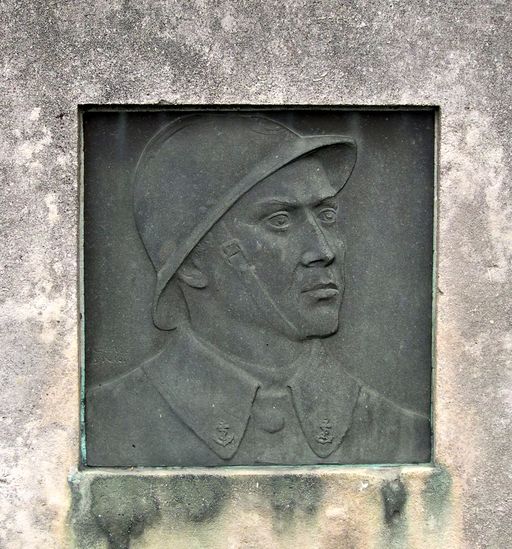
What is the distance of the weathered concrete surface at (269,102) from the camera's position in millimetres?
3883

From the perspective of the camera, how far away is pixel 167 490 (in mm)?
4027

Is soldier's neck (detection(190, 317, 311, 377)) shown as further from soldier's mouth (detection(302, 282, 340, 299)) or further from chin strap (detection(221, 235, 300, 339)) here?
soldier's mouth (detection(302, 282, 340, 299))

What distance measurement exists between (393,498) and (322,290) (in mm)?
907

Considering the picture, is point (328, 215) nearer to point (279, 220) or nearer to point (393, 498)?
point (279, 220)

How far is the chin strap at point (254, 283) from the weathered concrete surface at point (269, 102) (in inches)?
23.7

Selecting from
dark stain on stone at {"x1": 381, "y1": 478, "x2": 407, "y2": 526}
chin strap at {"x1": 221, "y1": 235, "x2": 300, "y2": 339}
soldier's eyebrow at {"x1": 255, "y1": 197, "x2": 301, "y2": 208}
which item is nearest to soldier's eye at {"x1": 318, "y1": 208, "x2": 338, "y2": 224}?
soldier's eyebrow at {"x1": 255, "y1": 197, "x2": 301, "y2": 208}

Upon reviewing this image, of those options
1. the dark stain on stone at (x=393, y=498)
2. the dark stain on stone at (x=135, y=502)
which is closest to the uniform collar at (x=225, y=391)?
the dark stain on stone at (x=135, y=502)

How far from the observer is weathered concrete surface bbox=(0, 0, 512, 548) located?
12.7 ft

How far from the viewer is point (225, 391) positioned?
4055 millimetres

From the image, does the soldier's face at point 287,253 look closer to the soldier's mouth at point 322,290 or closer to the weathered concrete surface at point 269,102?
the soldier's mouth at point 322,290

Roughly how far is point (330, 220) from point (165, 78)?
87 cm

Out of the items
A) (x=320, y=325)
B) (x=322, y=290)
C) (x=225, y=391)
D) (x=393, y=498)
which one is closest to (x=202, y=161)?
(x=322, y=290)

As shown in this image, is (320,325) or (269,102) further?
(320,325)

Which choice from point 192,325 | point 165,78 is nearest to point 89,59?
point 165,78
